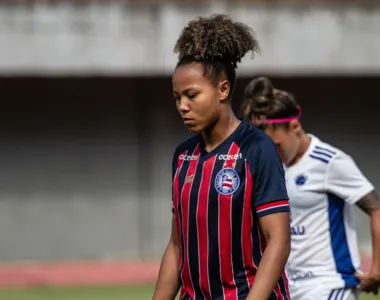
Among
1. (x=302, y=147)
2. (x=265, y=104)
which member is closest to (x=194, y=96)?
(x=265, y=104)

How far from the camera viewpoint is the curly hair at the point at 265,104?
6598 mm

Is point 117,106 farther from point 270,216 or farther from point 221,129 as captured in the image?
point 270,216

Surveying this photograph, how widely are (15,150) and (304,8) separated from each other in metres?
5.28

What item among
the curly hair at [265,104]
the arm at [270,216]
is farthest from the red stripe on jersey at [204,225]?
the curly hair at [265,104]

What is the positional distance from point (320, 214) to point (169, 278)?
1.67m

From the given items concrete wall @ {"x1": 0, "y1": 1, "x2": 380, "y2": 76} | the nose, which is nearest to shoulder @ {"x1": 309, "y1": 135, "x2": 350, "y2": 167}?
the nose

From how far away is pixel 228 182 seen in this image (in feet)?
15.6

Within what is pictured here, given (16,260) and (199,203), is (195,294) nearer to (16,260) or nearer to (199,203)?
(199,203)

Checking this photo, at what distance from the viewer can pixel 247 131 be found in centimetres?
494

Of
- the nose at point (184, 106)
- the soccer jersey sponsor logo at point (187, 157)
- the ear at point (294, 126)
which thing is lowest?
the ear at point (294, 126)

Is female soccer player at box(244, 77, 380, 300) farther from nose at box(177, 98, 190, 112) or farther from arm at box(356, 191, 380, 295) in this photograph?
nose at box(177, 98, 190, 112)

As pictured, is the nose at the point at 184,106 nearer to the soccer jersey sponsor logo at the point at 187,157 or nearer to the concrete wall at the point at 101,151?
the soccer jersey sponsor logo at the point at 187,157

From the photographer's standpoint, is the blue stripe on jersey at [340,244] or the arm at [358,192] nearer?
the arm at [358,192]

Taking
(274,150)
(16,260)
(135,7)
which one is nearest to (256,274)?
(274,150)
